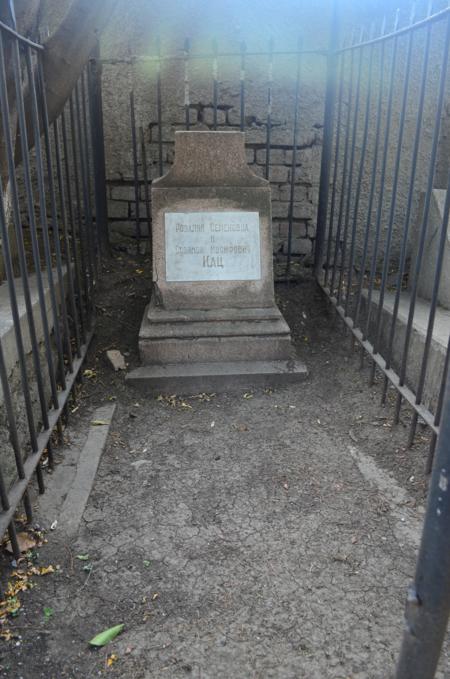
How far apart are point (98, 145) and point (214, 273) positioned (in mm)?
1818

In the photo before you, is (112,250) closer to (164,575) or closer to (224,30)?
(224,30)

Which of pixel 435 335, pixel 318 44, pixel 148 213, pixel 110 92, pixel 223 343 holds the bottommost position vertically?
pixel 223 343

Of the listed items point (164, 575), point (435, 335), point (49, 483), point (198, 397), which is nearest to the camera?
point (164, 575)

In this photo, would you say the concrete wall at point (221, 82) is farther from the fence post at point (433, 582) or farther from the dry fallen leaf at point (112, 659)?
the fence post at point (433, 582)

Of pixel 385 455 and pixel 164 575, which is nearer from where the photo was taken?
pixel 164 575

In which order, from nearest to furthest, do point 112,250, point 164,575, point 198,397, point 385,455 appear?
point 164,575, point 385,455, point 198,397, point 112,250

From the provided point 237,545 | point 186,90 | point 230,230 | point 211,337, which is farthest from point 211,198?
point 237,545

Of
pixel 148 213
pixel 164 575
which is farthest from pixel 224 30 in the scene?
pixel 164 575

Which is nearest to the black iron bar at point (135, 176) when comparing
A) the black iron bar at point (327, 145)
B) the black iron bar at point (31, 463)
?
the black iron bar at point (327, 145)

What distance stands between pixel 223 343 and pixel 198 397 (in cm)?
41

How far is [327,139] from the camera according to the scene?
425cm

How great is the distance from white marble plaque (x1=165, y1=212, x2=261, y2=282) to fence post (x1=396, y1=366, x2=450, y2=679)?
2.67 meters

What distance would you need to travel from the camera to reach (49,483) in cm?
237

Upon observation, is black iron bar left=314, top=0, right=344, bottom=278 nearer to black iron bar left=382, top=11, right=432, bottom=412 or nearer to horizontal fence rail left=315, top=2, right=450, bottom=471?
horizontal fence rail left=315, top=2, right=450, bottom=471
